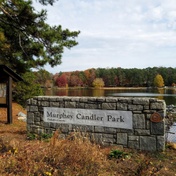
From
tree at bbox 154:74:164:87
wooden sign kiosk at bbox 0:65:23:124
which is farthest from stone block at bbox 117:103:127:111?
tree at bbox 154:74:164:87

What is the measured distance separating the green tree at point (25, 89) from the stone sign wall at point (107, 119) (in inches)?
320

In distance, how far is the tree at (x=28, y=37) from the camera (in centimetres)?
1048

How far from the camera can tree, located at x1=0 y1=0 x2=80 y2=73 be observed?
1048 cm

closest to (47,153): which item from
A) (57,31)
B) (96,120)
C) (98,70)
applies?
(96,120)

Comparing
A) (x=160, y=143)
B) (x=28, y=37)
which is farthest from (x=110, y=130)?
(x=28, y=37)

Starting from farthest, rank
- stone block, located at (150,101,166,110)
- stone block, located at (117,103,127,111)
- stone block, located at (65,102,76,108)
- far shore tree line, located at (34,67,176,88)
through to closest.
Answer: far shore tree line, located at (34,67,176,88), stone block, located at (65,102,76,108), stone block, located at (117,103,127,111), stone block, located at (150,101,166,110)

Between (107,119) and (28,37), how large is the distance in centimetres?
Answer: 659

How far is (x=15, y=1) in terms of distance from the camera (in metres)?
10.5

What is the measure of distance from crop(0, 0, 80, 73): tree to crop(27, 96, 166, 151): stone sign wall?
4174 mm

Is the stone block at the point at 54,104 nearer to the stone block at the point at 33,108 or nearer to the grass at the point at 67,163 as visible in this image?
the stone block at the point at 33,108

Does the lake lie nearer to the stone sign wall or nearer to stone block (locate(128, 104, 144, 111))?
the stone sign wall

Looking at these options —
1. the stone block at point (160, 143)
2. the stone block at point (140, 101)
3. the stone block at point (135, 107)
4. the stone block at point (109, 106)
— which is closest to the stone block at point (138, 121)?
the stone block at point (135, 107)

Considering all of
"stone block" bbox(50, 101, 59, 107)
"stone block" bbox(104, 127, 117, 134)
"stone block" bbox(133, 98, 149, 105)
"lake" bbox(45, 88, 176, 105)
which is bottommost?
"lake" bbox(45, 88, 176, 105)

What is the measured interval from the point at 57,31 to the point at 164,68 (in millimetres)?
93881
